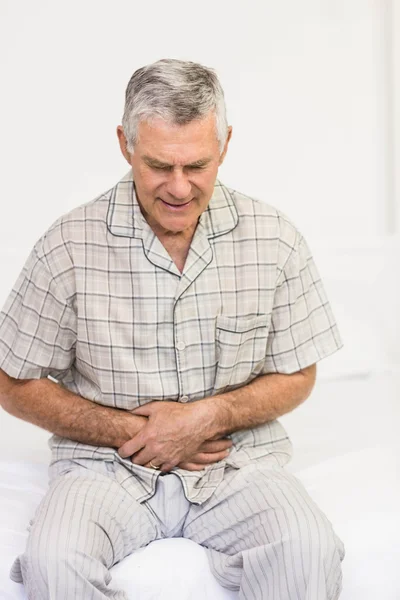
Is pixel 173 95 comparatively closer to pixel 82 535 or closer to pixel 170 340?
pixel 170 340

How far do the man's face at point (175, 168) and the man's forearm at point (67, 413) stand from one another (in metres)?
0.41

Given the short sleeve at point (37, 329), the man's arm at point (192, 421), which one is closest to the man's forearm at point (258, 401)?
the man's arm at point (192, 421)

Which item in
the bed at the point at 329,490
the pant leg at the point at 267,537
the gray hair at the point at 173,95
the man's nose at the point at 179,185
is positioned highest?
the gray hair at the point at 173,95

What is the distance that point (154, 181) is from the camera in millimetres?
2031

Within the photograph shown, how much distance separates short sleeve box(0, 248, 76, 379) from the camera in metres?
2.15

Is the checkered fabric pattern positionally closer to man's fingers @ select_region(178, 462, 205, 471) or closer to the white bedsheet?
man's fingers @ select_region(178, 462, 205, 471)

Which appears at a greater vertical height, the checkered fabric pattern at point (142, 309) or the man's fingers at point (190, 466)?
the checkered fabric pattern at point (142, 309)

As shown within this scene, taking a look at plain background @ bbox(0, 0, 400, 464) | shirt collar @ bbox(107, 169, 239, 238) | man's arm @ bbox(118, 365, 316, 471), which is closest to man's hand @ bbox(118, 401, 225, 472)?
man's arm @ bbox(118, 365, 316, 471)

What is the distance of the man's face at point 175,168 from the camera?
6.53ft

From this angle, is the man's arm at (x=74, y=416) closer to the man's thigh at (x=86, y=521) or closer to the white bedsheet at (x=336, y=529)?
the man's thigh at (x=86, y=521)

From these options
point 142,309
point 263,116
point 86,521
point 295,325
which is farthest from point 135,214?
point 263,116

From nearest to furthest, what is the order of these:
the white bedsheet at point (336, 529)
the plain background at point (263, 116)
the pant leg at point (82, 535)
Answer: the pant leg at point (82, 535)
the white bedsheet at point (336, 529)
the plain background at point (263, 116)

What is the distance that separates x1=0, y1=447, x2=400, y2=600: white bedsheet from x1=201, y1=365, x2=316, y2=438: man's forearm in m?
0.22

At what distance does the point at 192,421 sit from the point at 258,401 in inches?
6.6
